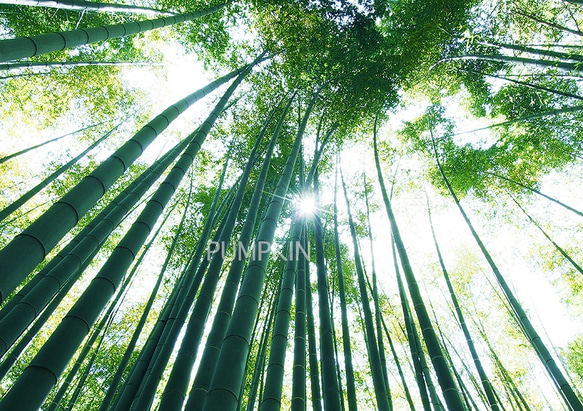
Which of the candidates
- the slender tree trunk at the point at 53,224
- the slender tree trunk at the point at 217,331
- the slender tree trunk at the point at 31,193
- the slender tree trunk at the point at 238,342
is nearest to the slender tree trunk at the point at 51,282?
the slender tree trunk at the point at 53,224

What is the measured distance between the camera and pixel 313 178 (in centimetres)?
401

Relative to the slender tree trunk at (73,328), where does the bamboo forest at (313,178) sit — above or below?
above

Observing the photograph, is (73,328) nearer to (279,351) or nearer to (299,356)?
(279,351)

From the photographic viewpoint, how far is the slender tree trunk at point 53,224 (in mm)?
1134

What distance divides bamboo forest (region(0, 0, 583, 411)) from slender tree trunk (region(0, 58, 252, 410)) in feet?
0.18

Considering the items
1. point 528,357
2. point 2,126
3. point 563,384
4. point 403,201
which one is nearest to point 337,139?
point 403,201

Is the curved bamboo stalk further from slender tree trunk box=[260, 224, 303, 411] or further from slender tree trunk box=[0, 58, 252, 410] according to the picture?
slender tree trunk box=[0, 58, 252, 410]

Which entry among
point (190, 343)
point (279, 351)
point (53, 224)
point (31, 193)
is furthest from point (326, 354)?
point (31, 193)

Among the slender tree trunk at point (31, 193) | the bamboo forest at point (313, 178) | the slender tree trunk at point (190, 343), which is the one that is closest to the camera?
the slender tree trunk at point (190, 343)

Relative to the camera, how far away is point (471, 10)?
202 inches

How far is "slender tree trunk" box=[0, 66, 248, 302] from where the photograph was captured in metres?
1.13

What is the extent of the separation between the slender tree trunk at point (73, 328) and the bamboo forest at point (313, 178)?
0.05 meters

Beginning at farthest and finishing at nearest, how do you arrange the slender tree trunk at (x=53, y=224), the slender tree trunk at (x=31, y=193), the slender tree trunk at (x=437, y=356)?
1. the slender tree trunk at (x=31, y=193)
2. the slender tree trunk at (x=437, y=356)
3. the slender tree trunk at (x=53, y=224)

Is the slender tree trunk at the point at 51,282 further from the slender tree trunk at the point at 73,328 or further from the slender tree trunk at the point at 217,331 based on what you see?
the slender tree trunk at the point at 217,331
